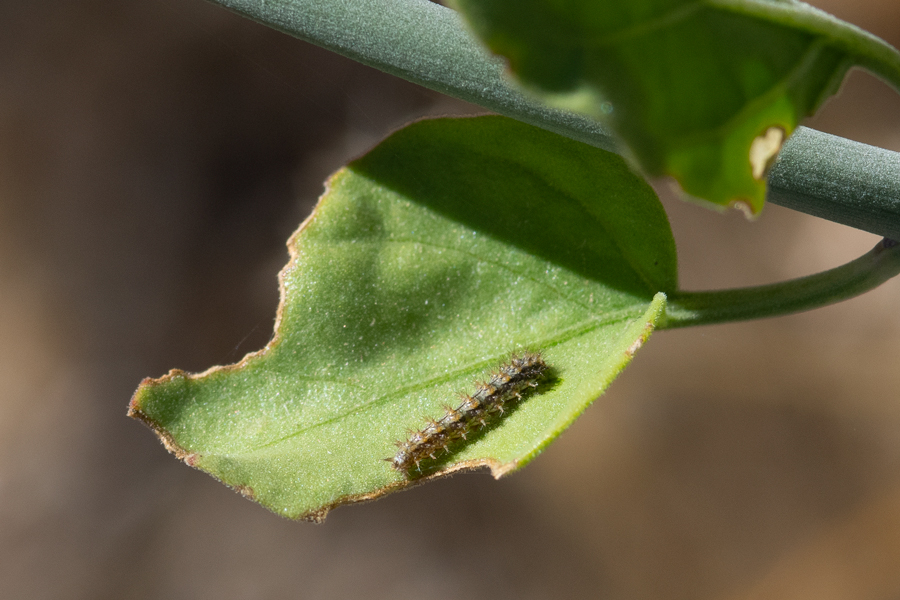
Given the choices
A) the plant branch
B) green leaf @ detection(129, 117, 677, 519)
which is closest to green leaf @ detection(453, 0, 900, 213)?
the plant branch

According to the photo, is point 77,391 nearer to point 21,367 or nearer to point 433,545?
point 21,367

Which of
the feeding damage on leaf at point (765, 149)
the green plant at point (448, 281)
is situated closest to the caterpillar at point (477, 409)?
the green plant at point (448, 281)

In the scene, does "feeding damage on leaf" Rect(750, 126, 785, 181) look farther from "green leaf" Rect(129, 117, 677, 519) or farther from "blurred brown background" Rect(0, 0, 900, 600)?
"blurred brown background" Rect(0, 0, 900, 600)

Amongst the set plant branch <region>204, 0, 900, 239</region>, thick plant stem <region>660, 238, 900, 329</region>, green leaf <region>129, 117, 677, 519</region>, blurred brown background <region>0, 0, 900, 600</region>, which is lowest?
blurred brown background <region>0, 0, 900, 600</region>

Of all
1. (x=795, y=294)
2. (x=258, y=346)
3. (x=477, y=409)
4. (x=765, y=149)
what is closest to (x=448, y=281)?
(x=477, y=409)

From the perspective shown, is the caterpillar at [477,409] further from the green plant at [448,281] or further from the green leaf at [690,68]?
the green leaf at [690,68]

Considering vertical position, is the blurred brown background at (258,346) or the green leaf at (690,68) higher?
the green leaf at (690,68)

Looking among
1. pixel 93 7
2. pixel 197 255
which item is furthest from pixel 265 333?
pixel 93 7
